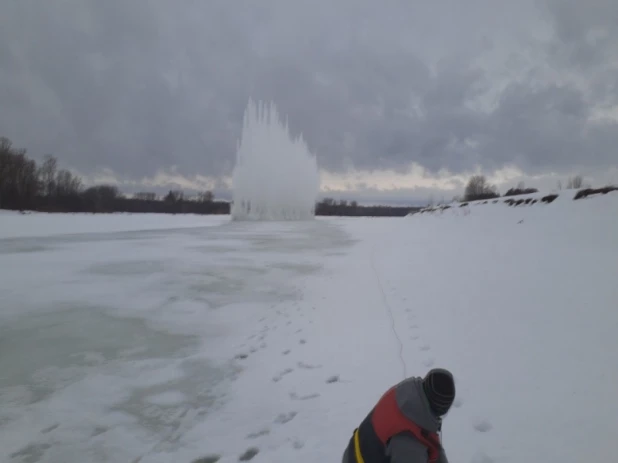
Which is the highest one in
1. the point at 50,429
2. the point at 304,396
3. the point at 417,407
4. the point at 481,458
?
the point at 417,407

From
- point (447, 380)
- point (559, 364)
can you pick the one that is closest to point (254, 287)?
point (559, 364)

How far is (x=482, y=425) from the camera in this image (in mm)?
3020

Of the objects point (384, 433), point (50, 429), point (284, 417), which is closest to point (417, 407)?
point (384, 433)

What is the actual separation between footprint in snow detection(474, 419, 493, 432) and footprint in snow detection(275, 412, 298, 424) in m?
1.61

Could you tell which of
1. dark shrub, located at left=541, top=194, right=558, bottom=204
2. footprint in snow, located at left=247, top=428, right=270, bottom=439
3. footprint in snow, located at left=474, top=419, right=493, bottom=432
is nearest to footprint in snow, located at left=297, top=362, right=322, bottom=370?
footprint in snow, located at left=247, top=428, right=270, bottom=439

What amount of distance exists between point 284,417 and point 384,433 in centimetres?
207

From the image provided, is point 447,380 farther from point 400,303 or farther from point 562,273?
point 562,273

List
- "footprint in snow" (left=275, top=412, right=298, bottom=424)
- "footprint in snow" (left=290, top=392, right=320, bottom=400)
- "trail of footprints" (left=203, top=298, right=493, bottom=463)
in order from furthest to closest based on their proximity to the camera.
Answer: "footprint in snow" (left=290, top=392, right=320, bottom=400) → "footprint in snow" (left=275, top=412, right=298, bottom=424) → "trail of footprints" (left=203, top=298, right=493, bottom=463)

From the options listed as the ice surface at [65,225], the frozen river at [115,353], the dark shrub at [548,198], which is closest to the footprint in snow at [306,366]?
the frozen river at [115,353]

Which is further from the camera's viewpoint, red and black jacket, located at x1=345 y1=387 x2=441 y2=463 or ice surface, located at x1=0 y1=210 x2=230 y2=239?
ice surface, located at x1=0 y1=210 x2=230 y2=239

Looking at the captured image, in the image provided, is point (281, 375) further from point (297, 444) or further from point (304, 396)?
point (297, 444)

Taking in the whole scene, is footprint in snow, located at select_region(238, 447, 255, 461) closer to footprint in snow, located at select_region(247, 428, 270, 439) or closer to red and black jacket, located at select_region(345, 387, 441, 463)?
footprint in snow, located at select_region(247, 428, 270, 439)

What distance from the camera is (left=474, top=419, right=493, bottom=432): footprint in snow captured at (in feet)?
9.75

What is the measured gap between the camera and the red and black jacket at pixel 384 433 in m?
1.53
